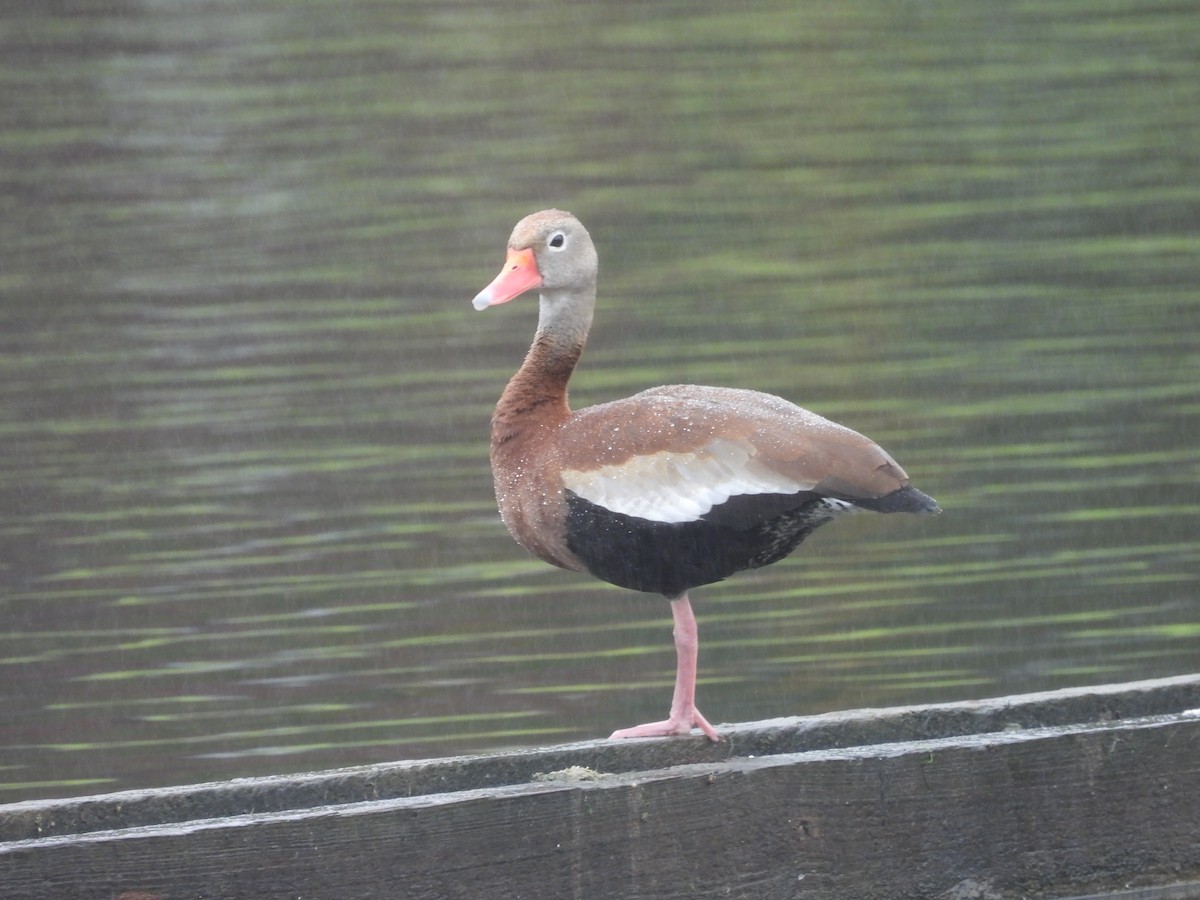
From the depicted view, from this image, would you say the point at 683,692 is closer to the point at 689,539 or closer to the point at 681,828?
the point at 689,539

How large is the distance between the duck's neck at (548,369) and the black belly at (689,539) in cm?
35

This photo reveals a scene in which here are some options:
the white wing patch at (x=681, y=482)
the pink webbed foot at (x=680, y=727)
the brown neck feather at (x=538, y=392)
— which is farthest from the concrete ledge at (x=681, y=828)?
the brown neck feather at (x=538, y=392)

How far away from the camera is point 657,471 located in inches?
176

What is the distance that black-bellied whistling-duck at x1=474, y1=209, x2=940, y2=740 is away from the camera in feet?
14.2

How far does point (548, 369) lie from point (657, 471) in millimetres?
555

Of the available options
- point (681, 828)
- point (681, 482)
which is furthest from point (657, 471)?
point (681, 828)

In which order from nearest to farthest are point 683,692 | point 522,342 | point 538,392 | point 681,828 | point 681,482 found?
point 681,828 < point 681,482 < point 683,692 < point 538,392 < point 522,342

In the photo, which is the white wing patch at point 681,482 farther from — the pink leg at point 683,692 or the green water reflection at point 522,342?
the green water reflection at point 522,342

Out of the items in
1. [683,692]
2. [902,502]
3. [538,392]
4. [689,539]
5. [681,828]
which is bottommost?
[681,828]

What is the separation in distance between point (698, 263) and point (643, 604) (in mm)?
4280

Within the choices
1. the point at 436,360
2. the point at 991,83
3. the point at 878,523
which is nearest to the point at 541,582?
the point at 878,523

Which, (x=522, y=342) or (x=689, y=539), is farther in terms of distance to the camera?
(x=522, y=342)

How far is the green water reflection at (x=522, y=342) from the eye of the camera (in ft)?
24.3

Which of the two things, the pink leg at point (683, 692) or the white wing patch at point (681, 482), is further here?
the pink leg at point (683, 692)
